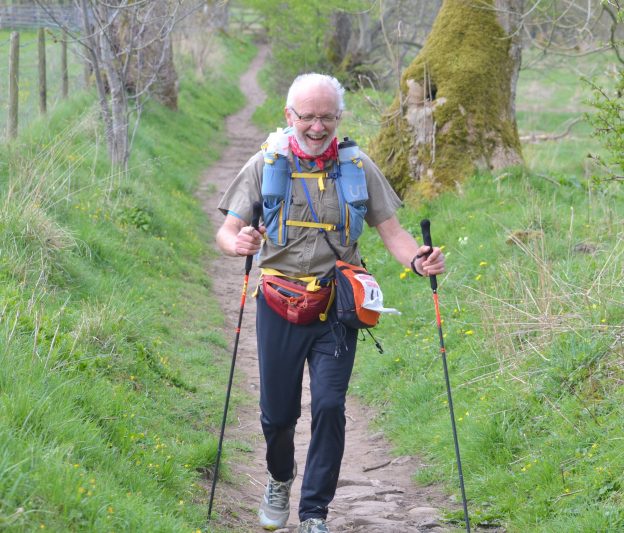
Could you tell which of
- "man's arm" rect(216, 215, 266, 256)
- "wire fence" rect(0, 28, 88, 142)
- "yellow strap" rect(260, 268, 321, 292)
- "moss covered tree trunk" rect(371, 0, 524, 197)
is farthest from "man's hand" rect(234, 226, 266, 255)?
"moss covered tree trunk" rect(371, 0, 524, 197)

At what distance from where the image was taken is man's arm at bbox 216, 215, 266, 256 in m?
4.60

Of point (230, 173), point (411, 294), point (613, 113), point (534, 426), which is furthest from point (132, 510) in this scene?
point (230, 173)

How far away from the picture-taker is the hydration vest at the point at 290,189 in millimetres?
4750

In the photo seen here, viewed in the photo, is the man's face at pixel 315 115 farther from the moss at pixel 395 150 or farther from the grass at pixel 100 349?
the moss at pixel 395 150

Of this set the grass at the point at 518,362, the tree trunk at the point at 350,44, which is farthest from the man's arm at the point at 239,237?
the tree trunk at the point at 350,44

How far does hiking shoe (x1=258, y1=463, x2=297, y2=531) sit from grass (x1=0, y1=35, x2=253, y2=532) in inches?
15.2

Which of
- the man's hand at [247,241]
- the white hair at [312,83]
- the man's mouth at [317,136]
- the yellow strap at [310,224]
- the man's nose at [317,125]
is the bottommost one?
the man's hand at [247,241]

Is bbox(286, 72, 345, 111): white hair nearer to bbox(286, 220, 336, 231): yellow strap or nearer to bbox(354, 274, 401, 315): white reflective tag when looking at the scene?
bbox(286, 220, 336, 231): yellow strap

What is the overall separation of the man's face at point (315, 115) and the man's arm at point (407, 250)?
0.63 meters

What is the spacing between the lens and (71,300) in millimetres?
7293

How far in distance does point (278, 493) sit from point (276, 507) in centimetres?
8

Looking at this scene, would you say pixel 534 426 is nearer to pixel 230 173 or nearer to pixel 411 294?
pixel 411 294

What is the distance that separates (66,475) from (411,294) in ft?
19.7

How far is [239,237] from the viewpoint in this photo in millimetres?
4621
